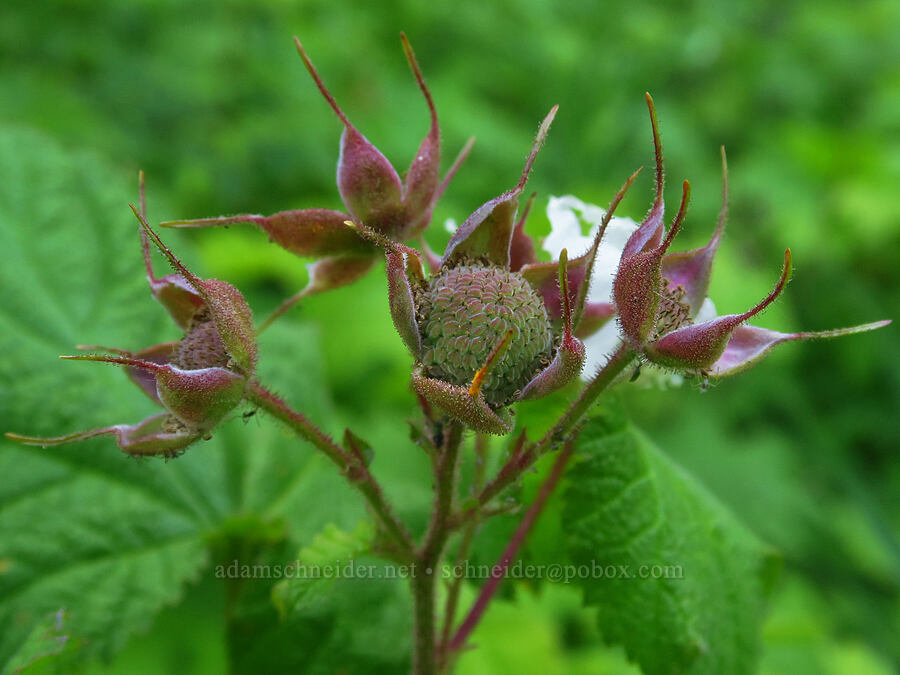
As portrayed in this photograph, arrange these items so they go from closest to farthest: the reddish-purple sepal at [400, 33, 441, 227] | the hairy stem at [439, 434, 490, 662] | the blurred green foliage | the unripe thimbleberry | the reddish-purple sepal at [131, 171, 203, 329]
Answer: the unripe thimbleberry, the reddish-purple sepal at [131, 171, 203, 329], the reddish-purple sepal at [400, 33, 441, 227], the hairy stem at [439, 434, 490, 662], the blurred green foliage

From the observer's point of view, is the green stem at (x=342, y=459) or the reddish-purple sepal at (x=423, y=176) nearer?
the green stem at (x=342, y=459)

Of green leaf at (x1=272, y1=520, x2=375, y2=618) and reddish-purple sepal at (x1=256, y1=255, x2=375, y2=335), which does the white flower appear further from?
green leaf at (x1=272, y1=520, x2=375, y2=618)

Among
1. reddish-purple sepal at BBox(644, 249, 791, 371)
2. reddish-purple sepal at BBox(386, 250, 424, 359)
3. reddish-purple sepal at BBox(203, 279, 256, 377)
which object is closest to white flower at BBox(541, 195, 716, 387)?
reddish-purple sepal at BBox(644, 249, 791, 371)

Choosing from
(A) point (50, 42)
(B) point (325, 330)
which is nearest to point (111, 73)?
(A) point (50, 42)

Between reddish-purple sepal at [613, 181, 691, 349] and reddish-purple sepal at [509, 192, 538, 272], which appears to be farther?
reddish-purple sepal at [509, 192, 538, 272]

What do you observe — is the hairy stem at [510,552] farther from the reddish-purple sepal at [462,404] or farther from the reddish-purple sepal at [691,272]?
the reddish-purple sepal at [462,404]

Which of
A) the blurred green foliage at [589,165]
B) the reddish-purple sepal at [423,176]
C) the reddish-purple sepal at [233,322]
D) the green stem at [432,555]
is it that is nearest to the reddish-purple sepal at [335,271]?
the reddish-purple sepal at [423,176]
